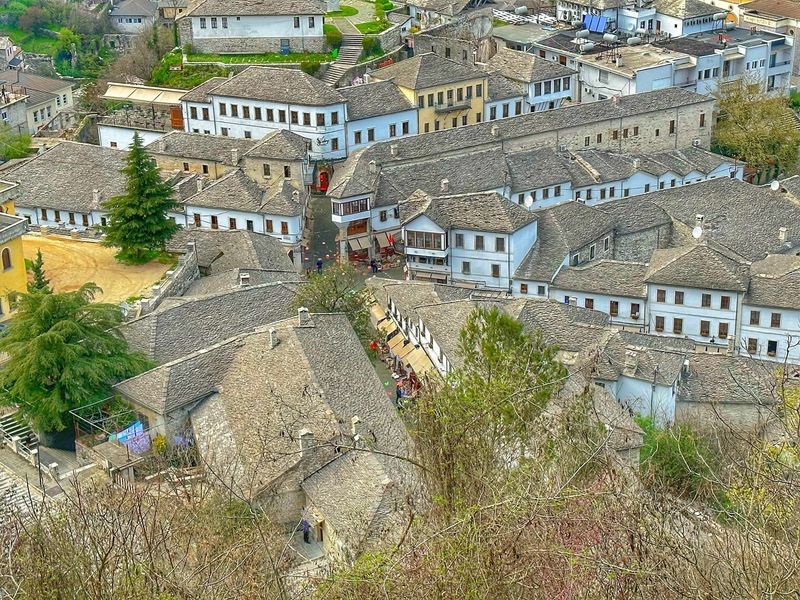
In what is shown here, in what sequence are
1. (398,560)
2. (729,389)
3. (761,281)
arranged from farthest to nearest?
(761,281)
(729,389)
(398,560)

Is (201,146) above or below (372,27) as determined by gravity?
below

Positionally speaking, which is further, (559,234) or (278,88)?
(278,88)

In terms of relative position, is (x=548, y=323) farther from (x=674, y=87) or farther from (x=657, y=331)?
(x=674, y=87)

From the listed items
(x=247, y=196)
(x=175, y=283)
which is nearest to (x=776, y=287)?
(x=247, y=196)

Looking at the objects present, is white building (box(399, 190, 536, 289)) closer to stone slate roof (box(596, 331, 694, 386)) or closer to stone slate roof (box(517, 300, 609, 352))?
stone slate roof (box(517, 300, 609, 352))

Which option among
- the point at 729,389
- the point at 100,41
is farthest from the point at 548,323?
the point at 100,41

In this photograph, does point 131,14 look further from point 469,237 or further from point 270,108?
point 469,237

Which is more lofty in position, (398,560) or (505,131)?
(398,560)
